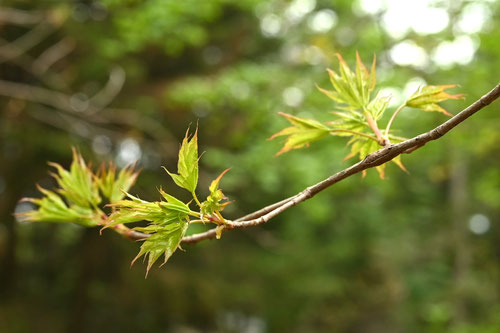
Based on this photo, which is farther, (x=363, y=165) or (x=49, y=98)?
(x=49, y=98)

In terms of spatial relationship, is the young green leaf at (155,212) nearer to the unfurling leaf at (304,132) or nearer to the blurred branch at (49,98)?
the unfurling leaf at (304,132)

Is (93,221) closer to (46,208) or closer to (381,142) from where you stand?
(46,208)

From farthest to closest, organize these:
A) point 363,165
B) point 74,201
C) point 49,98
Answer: point 49,98 → point 74,201 → point 363,165

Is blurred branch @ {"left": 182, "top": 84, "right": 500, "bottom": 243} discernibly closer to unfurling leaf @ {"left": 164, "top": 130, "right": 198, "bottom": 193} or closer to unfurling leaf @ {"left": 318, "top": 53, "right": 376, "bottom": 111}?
unfurling leaf @ {"left": 164, "top": 130, "right": 198, "bottom": 193}

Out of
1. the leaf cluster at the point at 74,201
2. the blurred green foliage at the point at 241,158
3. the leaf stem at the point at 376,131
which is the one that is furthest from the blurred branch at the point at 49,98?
the leaf stem at the point at 376,131

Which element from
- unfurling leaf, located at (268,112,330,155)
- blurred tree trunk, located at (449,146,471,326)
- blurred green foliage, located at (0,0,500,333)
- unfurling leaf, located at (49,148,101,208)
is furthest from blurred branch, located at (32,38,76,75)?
blurred tree trunk, located at (449,146,471,326)

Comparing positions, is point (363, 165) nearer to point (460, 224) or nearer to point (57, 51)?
point (57, 51)

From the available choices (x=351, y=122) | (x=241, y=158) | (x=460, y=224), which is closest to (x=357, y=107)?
(x=351, y=122)

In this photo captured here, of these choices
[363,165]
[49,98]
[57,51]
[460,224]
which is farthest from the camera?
[460,224]
